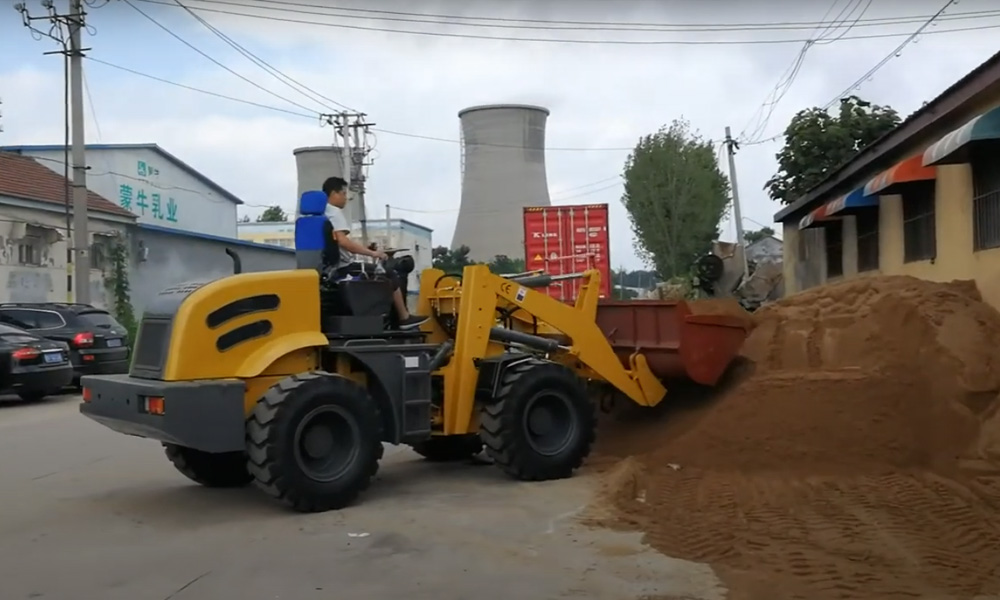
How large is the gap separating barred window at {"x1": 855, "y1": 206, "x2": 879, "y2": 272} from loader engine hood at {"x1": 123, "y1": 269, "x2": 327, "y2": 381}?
994 cm

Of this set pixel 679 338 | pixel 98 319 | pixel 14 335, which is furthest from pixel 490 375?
pixel 98 319

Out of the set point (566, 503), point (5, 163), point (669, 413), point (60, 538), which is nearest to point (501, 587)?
point (566, 503)

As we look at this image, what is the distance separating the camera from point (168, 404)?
7.53 meters

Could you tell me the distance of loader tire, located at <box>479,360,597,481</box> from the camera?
901cm

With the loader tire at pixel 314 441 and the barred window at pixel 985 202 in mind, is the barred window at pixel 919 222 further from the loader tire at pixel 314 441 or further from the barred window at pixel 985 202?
the loader tire at pixel 314 441

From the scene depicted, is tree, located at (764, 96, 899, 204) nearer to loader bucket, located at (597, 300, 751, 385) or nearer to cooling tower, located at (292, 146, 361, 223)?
loader bucket, located at (597, 300, 751, 385)

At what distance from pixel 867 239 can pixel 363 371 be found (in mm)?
10159

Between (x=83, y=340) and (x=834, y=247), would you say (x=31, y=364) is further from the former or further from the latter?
(x=834, y=247)

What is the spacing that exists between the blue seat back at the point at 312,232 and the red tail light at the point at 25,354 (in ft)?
34.0

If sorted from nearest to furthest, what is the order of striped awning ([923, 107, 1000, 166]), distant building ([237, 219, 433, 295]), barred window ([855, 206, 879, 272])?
striped awning ([923, 107, 1000, 166])
barred window ([855, 206, 879, 272])
distant building ([237, 219, 433, 295])

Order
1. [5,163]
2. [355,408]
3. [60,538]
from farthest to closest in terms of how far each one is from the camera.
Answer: [5,163] → [355,408] → [60,538]

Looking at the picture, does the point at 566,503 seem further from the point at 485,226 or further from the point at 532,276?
the point at 485,226

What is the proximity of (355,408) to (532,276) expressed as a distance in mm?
2412

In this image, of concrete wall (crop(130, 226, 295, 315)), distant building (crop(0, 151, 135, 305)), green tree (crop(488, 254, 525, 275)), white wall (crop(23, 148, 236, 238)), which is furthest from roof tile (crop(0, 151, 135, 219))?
green tree (crop(488, 254, 525, 275))
